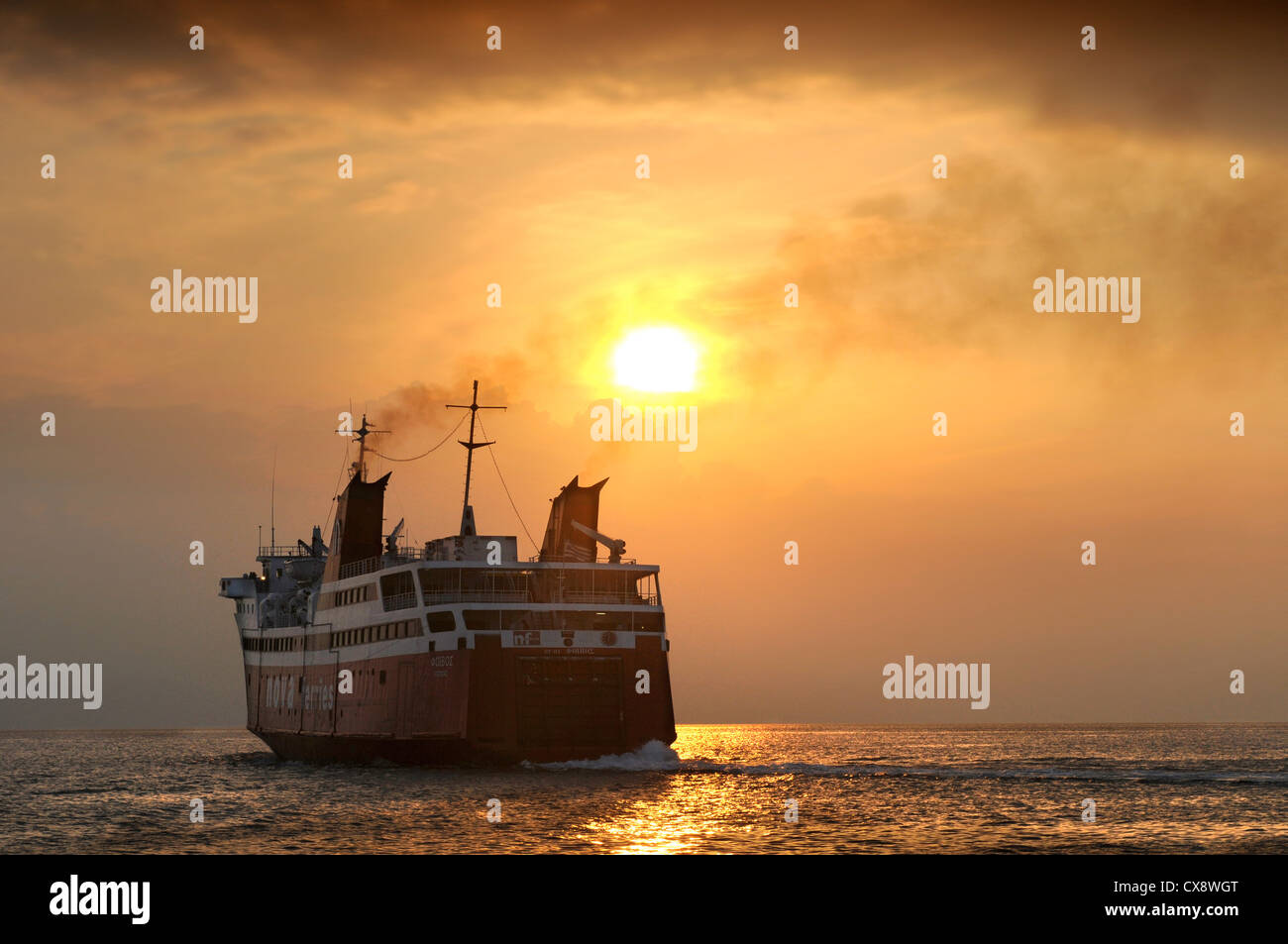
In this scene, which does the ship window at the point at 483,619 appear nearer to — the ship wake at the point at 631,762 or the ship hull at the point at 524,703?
the ship hull at the point at 524,703

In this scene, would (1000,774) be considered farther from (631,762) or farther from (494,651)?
(494,651)

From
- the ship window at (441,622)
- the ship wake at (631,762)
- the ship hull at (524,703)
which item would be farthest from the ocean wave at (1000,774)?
the ship window at (441,622)

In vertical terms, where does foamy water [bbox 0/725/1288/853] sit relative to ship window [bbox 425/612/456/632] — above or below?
below

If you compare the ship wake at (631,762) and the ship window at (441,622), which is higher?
the ship window at (441,622)

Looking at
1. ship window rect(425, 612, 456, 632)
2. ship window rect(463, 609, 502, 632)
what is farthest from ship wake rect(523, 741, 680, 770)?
ship window rect(425, 612, 456, 632)

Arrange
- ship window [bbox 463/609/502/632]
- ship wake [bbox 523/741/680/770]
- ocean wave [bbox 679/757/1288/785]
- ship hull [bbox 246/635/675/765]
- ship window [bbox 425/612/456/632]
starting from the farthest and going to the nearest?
ocean wave [bbox 679/757/1288/785], ship window [bbox 425/612/456/632], ship window [bbox 463/609/502/632], ship wake [bbox 523/741/680/770], ship hull [bbox 246/635/675/765]

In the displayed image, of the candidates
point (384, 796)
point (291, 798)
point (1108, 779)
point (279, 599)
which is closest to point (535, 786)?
point (384, 796)

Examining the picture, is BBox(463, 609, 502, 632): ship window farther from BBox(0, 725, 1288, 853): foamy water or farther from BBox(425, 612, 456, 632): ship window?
BBox(0, 725, 1288, 853): foamy water

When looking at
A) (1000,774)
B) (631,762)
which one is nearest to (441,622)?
(631,762)
